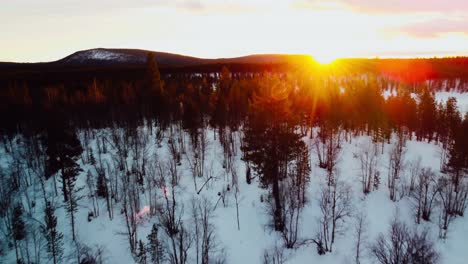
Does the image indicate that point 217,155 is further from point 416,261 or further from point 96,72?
point 96,72

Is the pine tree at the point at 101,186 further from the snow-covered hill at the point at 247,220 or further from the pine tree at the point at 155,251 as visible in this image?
the pine tree at the point at 155,251

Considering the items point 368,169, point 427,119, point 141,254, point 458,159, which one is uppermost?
point 427,119

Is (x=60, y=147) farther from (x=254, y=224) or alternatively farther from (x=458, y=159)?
(x=458, y=159)

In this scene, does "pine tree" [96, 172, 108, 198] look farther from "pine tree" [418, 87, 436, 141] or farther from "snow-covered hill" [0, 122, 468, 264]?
"pine tree" [418, 87, 436, 141]

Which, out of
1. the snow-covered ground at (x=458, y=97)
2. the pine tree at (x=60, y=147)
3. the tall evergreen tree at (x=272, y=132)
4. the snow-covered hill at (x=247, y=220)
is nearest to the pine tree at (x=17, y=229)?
the snow-covered hill at (x=247, y=220)

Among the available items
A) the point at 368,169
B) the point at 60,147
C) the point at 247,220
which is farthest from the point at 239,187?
the point at 60,147

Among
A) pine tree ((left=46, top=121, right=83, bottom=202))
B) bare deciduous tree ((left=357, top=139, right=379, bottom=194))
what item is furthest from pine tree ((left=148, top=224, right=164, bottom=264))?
bare deciduous tree ((left=357, top=139, right=379, bottom=194))

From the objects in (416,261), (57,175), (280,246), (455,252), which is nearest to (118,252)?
(280,246)
